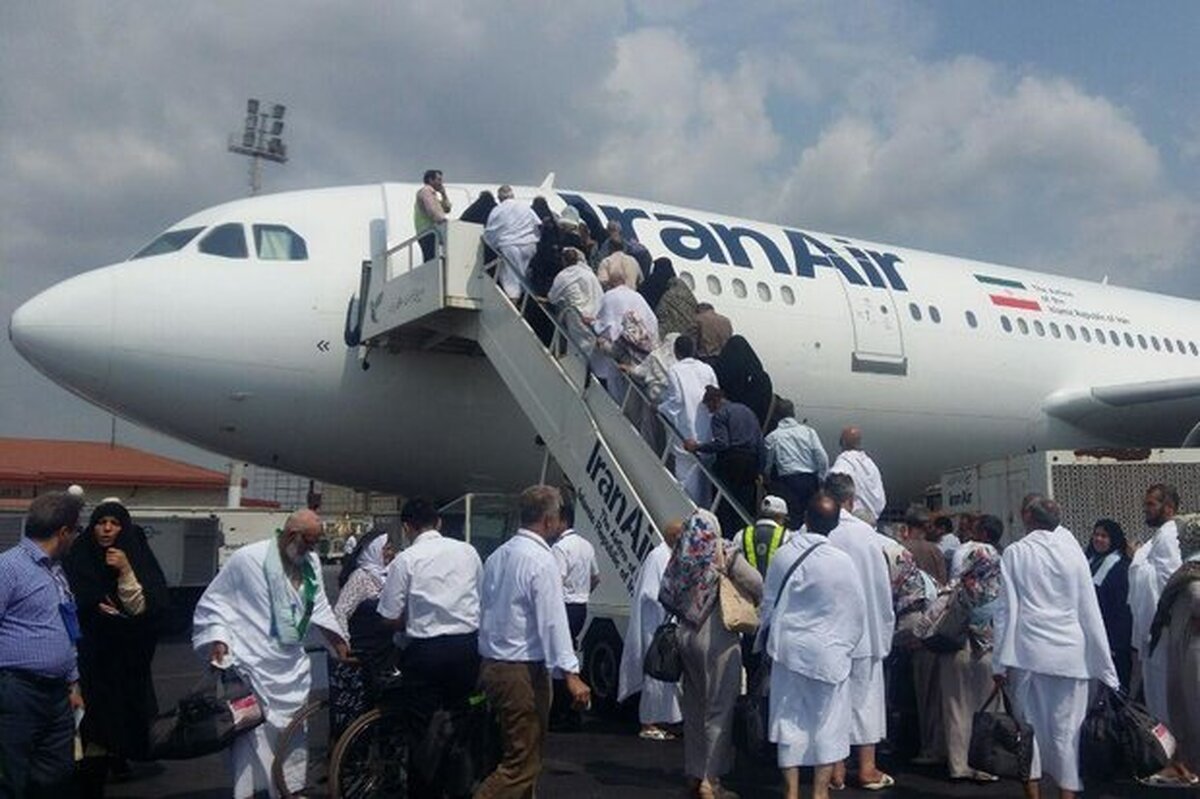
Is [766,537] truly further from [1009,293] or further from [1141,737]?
[1009,293]

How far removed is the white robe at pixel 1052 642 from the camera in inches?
239

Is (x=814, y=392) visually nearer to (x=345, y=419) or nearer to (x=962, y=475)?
(x=962, y=475)

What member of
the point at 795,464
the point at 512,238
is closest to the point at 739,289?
the point at 512,238

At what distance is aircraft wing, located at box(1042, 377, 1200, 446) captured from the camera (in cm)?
1584

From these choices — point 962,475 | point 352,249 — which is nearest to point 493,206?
point 352,249

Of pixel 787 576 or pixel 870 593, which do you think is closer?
pixel 787 576

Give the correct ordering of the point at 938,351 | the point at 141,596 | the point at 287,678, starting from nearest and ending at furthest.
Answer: the point at 287,678 < the point at 141,596 < the point at 938,351

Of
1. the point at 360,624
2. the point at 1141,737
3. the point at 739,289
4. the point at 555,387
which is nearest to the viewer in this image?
the point at 1141,737

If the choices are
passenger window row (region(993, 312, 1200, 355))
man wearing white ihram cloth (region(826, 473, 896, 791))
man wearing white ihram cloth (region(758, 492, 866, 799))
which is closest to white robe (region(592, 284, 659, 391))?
man wearing white ihram cloth (region(826, 473, 896, 791))

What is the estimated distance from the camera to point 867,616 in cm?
657

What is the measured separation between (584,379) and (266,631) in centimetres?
442

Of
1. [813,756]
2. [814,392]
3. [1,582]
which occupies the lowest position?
[813,756]

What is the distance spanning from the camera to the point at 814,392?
1343cm

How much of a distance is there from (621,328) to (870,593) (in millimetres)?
3663
